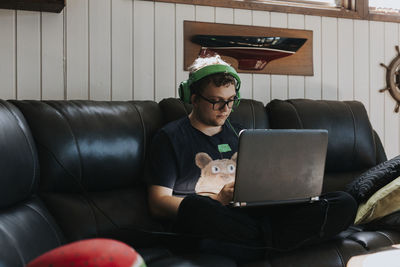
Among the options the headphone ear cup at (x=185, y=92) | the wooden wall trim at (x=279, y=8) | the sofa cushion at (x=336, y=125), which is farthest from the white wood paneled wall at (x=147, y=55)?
the headphone ear cup at (x=185, y=92)

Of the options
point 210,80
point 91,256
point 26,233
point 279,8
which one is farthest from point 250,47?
point 91,256

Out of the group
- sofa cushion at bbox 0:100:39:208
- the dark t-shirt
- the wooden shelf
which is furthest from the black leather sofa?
the wooden shelf

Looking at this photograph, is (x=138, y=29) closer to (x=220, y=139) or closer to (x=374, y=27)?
(x=220, y=139)

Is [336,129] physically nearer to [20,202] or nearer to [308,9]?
[308,9]

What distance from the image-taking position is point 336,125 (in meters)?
2.28

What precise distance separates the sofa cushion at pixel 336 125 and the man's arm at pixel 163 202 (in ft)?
2.74

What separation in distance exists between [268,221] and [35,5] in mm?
1443

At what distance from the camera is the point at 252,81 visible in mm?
2602

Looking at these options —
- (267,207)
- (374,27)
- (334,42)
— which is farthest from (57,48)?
(374,27)

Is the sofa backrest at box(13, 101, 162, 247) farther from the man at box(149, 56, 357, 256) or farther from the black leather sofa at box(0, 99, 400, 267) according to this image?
the man at box(149, 56, 357, 256)

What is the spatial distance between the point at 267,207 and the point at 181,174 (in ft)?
1.27

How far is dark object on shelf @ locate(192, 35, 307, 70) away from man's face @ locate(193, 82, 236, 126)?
0.68 metres

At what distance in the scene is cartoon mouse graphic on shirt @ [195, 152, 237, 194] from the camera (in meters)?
1.78

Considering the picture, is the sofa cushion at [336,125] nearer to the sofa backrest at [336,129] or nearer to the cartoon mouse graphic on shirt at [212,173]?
the sofa backrest at [336,129]
